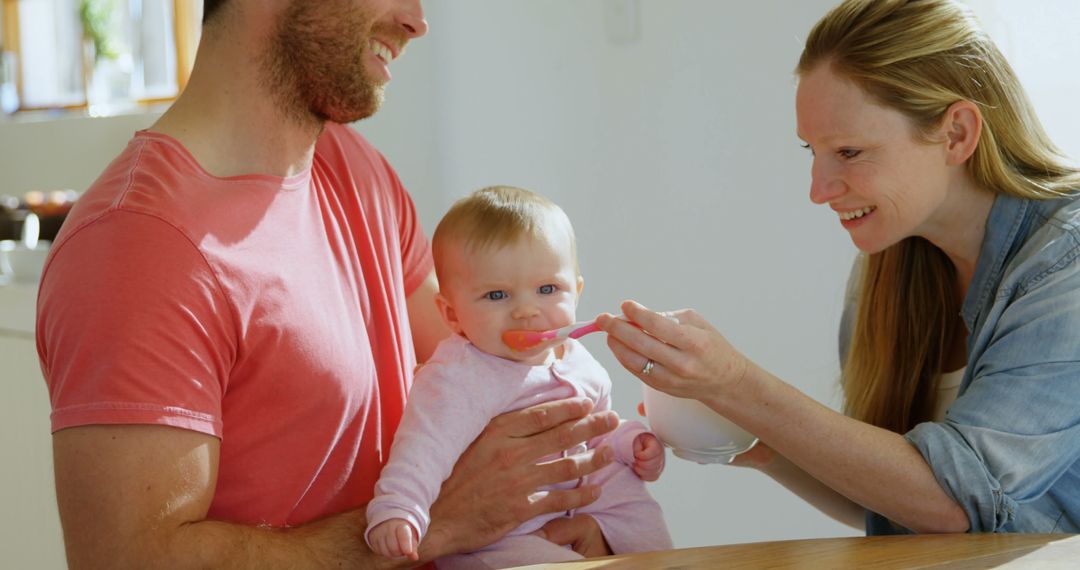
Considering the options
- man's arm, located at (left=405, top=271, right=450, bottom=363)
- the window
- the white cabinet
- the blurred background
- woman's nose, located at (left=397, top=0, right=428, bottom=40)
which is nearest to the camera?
woman's nose, located at (left=397, top=0, right=428, bottom=40)

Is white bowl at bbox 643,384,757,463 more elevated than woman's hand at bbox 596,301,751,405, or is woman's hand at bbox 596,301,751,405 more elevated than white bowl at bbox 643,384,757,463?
woman's hand at bbox 596,301,751,405

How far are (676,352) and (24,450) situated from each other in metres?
2.02

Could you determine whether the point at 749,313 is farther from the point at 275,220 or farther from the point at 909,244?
the point at 275,220

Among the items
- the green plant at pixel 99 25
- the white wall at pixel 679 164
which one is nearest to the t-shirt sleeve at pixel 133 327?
the white wall at pixel 679 164

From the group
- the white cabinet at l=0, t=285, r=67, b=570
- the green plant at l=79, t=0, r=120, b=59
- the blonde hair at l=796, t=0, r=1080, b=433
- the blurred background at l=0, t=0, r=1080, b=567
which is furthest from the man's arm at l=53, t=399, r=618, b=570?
the green plant at l=79, t=0, r=120, b=59

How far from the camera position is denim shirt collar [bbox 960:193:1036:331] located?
150 cm

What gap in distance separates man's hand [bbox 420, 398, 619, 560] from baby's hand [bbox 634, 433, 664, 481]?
57mm

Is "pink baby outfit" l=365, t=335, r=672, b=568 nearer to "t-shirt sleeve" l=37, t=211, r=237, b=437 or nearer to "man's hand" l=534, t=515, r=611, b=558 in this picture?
"man's hand" l=534, t=515, r=611, b=558

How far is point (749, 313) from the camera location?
255cm

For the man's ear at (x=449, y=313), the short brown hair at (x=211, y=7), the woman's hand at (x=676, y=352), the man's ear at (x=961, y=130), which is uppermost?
the short brown hair at (x=211, y=7)

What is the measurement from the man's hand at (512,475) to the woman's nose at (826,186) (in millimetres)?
400

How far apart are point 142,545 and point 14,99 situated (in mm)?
3702

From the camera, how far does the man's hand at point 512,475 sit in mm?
1433

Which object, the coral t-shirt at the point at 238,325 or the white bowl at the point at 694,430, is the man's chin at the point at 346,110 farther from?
the white bowl at the point at 694,430
